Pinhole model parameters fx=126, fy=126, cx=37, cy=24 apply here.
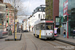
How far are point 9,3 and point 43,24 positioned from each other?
1663 cm

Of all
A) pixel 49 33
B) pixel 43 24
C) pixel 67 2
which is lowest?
pixel 49 33

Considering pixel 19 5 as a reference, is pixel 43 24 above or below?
below

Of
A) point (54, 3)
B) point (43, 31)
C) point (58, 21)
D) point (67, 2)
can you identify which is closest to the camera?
point (43, 31)

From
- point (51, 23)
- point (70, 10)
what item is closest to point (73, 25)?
point (70, 10)

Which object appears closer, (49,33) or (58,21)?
(49,33)

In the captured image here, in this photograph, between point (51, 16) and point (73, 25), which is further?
point (51, 16)

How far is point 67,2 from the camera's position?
28.2 m

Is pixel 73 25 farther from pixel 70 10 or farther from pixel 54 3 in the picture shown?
pixel 54 3

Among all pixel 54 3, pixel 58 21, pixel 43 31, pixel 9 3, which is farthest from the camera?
pixel 54 3

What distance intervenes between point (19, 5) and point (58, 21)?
1230 cm

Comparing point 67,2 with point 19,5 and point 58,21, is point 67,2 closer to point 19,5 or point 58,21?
point 58,21

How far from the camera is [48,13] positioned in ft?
147

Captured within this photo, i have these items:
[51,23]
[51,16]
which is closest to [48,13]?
[51,16]

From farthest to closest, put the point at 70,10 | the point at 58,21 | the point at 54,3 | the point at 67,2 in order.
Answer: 1. the point at 54,3
2. the point at 58,21
3. the point at 67,2
4. the point at 70,10
